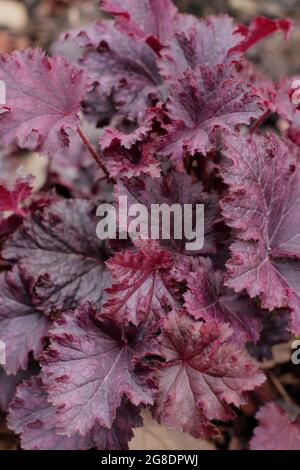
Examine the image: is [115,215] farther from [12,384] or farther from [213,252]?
[12,384]

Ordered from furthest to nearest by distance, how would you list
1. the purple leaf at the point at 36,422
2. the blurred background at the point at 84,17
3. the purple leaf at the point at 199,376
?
the blurred background at the point at 84,17
the purple leaf at the point at 36,422
the purple leaf at the point at 199,376

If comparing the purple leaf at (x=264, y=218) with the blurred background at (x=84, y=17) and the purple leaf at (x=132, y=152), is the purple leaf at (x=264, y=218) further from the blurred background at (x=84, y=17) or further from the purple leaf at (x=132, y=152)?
the blurred background at (x=84, y=17)

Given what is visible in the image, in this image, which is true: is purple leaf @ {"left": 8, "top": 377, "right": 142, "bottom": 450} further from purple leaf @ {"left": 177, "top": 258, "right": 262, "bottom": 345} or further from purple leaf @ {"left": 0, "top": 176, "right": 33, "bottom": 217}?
purple leaf @ {"left": 0, "top": 176, "right": 33, "bottom": 217}

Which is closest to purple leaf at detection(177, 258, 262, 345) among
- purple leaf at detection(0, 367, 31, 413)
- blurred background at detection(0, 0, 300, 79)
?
purple leaf at detection(0, 367, 31, 413)

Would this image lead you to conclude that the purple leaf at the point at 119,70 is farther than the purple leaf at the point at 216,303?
Yes

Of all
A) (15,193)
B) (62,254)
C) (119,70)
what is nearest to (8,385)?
(62,254)

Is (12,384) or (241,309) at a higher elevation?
(241,309)

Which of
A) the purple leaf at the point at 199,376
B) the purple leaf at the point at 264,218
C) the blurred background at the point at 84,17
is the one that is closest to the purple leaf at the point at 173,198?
the purple leaf at the point at 264,218
